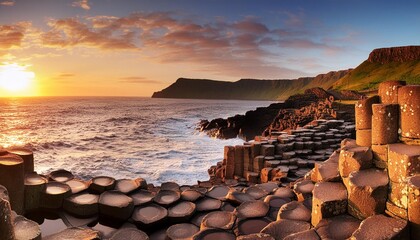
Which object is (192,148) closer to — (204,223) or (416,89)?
(204,223)

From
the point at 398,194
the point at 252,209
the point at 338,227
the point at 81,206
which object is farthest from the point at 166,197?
the point at 398,194

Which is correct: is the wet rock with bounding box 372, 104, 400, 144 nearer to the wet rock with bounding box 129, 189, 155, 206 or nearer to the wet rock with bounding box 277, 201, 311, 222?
the wet rock with bounding box 277, 201, 311, 222

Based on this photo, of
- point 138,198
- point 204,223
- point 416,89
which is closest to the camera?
point 416,89

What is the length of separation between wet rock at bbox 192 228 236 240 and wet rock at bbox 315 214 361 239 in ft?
4.40

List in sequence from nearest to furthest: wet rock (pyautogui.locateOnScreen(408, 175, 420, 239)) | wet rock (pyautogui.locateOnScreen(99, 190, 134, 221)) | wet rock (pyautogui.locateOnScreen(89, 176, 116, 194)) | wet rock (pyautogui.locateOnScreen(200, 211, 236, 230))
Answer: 1. wet rock (pyautogui.locateOnScreen(408, 175, 420, 239))
2. wet rock (pyautogui.locateOnScreen(200, 211, 236, 230))
3. wet rock (pyautogui.locateOnScreen(99, 190, 134, 221))
4. wet rock (pyautogui.locateOnScreen(89, 176, 116, 194))

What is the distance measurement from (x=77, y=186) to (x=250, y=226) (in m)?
3.75

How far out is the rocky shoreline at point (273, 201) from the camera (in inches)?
159

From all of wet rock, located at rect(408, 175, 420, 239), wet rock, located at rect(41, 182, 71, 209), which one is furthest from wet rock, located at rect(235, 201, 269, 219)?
wet rock, located at rect(41, 182, 71, 209)

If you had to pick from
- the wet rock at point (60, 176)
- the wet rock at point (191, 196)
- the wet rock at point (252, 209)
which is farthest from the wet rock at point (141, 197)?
the wet rock at point (252, 209)

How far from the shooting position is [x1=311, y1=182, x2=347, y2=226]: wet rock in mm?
4520

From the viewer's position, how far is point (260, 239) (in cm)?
425

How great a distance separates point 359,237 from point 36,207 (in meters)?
5.48

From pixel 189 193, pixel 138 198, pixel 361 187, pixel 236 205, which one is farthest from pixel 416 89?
pixel 138 198

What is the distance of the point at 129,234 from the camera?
493 cm
